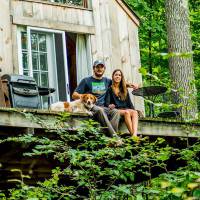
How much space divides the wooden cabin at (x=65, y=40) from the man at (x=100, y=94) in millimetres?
2420

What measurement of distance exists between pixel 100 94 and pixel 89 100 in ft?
1.38

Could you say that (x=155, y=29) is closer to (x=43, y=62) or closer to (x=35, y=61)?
(x=43, y=62)

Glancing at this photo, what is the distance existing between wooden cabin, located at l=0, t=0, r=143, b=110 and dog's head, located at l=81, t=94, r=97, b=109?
275 cm

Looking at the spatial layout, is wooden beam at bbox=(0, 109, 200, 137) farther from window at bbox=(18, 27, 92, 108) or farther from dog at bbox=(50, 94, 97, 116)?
window at bbox=(18, 27, 92, 108)

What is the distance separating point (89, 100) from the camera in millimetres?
11516

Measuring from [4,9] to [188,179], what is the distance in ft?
32.0

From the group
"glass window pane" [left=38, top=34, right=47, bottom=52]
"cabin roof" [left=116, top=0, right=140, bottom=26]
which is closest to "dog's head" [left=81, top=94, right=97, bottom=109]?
"glass window pane" [left=38, top=34, right=47, bottom=52]

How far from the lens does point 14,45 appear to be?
14.2 m

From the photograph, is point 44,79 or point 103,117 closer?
point 103,117

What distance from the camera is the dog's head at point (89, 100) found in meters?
11.5

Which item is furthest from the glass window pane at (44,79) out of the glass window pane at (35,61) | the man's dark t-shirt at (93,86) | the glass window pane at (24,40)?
the man's dark t-shirt at (93,86)

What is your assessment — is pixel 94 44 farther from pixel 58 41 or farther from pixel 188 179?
pixel 188 179

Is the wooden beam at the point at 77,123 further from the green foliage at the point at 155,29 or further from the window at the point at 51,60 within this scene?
the green foliage at the point at 155,29

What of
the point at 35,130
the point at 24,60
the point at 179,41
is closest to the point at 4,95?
the point at 35,130
